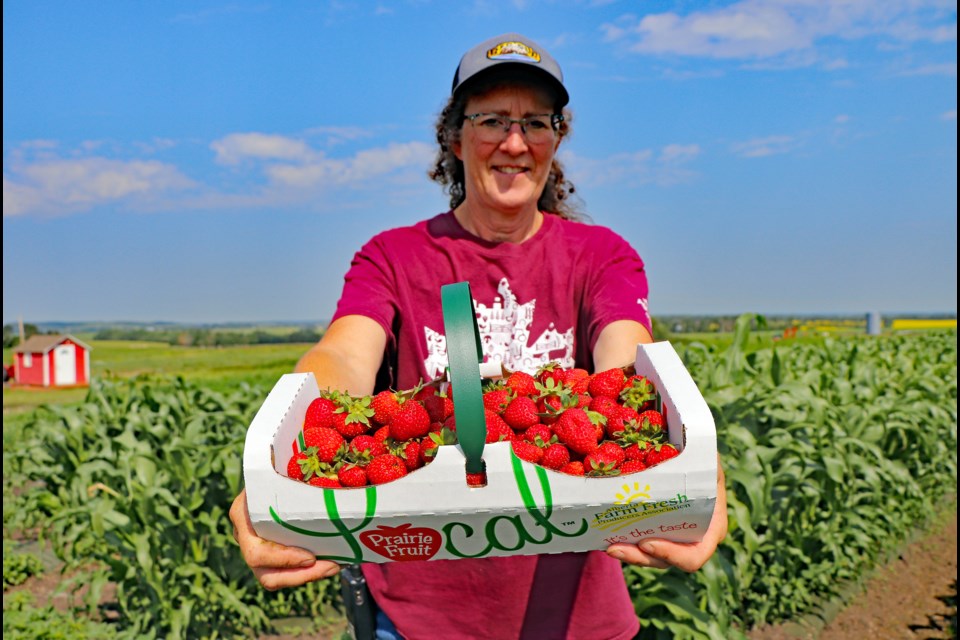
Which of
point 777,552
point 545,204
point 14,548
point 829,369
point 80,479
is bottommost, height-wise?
point 14,548

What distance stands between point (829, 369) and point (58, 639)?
523cm

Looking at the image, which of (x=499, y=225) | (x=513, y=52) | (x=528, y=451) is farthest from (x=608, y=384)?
(x=513, y=52)

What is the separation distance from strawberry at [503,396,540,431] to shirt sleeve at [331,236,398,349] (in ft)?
1.72

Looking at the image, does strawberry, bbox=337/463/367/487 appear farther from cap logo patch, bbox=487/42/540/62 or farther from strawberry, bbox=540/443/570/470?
cap logo patch, bbox=487/42/540/62

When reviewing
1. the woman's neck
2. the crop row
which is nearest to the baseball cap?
the woman's neck

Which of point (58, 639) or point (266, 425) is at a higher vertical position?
point (266, 425)

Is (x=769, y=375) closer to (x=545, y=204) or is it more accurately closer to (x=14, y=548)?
(x=545, y=204)

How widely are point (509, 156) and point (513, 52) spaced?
245mm

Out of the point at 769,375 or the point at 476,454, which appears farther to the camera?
the point at 769,375

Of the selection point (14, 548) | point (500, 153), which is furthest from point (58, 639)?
point (500, 153)

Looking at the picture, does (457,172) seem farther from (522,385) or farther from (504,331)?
(522,385)

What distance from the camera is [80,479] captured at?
13.8 ft

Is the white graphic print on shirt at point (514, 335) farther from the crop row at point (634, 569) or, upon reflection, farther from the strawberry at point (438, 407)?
the crop row at point (634, 569)

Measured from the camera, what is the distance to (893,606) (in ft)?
14.1
